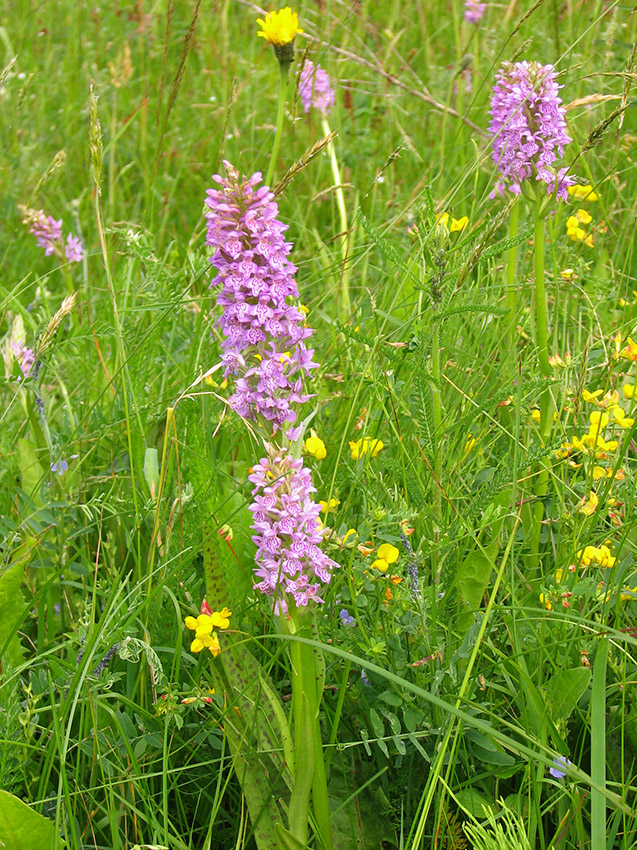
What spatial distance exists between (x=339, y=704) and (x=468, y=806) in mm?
255

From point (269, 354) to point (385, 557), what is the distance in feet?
1.25

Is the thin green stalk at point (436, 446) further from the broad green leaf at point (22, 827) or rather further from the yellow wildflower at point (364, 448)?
the broad green leaf at point (22, 827)

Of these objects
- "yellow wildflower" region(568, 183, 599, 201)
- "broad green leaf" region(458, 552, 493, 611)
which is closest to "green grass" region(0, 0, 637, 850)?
"broad green leaf" region(458, 552, 493, 611)

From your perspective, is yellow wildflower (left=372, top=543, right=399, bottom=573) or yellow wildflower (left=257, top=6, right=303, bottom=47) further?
yellow wildflower (left=257, top=6, right=303, bottom=47)

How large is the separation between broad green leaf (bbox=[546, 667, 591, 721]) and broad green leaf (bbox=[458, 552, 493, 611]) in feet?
0.54

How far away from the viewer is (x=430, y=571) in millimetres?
1463

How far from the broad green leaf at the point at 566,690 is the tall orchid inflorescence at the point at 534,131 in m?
Answer: 0.88

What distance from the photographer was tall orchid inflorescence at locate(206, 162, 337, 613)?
42.4 inches

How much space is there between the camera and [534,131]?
1650mm

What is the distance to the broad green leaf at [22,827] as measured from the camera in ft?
3.70

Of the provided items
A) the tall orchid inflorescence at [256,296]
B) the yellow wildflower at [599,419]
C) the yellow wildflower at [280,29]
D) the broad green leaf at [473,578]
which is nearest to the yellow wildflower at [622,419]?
the yellow wildflower at [599,419]

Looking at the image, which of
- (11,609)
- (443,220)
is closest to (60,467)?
(11,609)

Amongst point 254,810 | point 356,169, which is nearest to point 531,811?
point 254,810

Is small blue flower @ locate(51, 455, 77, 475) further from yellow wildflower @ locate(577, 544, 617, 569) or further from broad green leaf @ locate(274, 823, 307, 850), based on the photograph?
yellow wildflower @ locate(577, 544, 617, 569)
